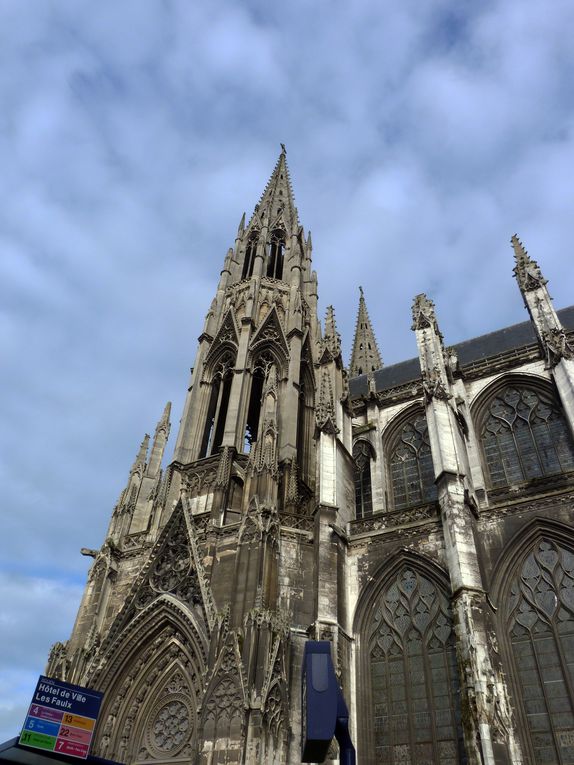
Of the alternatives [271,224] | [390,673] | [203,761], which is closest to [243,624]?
[203,761]

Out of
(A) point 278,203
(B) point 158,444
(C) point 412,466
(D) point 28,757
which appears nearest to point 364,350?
(A) point 278,203

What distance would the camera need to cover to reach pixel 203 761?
443 inches

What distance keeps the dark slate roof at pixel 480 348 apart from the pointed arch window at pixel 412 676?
27.1ft

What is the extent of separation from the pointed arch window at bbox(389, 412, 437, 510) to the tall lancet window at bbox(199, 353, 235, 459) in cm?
599

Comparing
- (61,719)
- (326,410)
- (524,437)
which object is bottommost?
(61,719)

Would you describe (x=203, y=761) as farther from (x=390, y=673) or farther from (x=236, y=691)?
(x=390, y=673)

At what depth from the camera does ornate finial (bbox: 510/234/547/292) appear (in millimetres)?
17703

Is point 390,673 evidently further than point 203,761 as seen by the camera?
Yes

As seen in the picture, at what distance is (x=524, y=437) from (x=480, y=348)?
652cm

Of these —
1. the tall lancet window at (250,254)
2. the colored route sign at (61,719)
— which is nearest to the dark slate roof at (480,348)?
the tall lancet window at (250,254)

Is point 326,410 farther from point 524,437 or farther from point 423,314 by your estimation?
point 524,437

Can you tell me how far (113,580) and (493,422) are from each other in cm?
1178

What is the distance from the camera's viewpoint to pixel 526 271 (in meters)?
18.2

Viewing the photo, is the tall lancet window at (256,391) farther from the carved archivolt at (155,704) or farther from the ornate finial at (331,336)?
the carved archivolt at (155,704)
